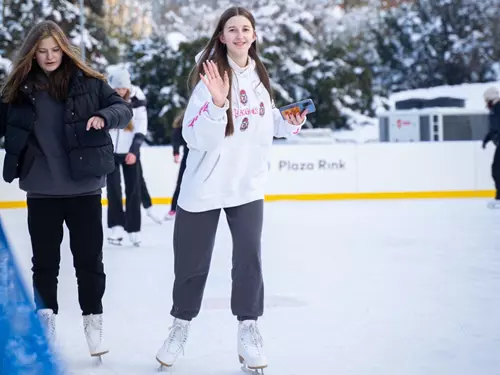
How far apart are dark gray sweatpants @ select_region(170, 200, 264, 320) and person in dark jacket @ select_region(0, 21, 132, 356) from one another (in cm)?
32

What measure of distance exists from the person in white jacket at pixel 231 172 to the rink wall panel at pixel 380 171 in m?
9.22

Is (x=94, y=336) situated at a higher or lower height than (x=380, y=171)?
lower

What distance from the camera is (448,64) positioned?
34.9m

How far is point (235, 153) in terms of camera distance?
3051 millimetres

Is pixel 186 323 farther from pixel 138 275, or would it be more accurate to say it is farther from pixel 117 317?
pixel 138 275

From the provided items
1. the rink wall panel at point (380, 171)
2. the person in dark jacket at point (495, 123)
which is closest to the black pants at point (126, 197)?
the person in dark jacket at point (495, 123)

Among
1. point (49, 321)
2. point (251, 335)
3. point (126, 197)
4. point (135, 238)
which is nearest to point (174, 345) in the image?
point (251, 335)

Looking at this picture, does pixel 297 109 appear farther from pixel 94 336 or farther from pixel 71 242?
pixel 94 336

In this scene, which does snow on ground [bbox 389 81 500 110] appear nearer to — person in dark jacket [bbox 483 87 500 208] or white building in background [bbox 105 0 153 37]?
white building in background [bbox 105 0 153 37]

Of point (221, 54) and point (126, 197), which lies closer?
point (221, 54)

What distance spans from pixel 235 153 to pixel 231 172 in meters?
0.07

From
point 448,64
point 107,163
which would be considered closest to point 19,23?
point 448,64

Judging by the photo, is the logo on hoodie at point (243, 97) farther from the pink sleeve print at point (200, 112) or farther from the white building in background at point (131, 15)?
the white building in background at point (131, 15)

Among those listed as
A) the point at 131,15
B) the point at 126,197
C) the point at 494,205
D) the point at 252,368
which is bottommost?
the point at 494,205
